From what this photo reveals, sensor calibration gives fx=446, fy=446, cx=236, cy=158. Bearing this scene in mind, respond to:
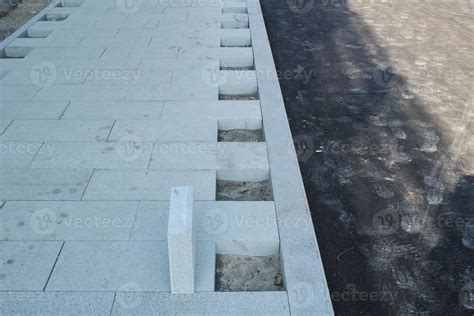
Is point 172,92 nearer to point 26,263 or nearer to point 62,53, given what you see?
point 62,53

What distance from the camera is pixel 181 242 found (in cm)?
288

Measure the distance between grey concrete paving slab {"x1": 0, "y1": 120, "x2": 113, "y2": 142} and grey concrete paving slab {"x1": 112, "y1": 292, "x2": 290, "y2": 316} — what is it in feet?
7.47

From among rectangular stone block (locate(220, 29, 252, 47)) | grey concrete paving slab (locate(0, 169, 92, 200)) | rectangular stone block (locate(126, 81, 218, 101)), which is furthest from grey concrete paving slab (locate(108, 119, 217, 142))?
rectangular stone block (locate(220, 29, 252, 47))

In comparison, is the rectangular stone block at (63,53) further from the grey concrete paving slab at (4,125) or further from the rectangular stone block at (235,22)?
the rectangular stone block at (235,22)

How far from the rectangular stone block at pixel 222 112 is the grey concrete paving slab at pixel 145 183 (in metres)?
1.05

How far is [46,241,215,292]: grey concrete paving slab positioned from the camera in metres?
3.24

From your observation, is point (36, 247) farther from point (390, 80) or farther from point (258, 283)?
point (390, 80)

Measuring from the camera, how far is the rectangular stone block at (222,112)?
17.3 ft

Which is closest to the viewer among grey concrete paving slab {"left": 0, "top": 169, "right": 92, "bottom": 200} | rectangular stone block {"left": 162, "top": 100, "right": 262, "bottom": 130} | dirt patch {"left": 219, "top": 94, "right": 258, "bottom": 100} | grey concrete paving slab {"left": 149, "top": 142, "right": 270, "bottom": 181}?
grey concrete paving slab {"left": 0, "top": 169, "right": 92, "bottom": 200}

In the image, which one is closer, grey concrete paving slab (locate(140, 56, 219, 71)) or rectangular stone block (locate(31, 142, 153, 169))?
rectangular stone block (locate(31, 142, 153, 169))

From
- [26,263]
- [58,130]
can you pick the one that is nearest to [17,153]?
[58,130]

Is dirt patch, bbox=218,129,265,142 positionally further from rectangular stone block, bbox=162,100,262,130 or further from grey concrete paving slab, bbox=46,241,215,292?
grey concrete paving slab, bbox=46,241,215,292

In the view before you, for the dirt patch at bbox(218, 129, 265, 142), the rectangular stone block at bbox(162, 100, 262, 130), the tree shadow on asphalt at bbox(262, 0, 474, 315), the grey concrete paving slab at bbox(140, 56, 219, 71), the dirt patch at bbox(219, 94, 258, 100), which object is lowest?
the tree shadow on asphalt at bbox(262, 0, 474, 315)

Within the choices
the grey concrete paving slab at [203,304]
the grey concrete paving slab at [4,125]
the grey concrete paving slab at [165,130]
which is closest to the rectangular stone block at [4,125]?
the grey concrete paving slab at [4,125]
